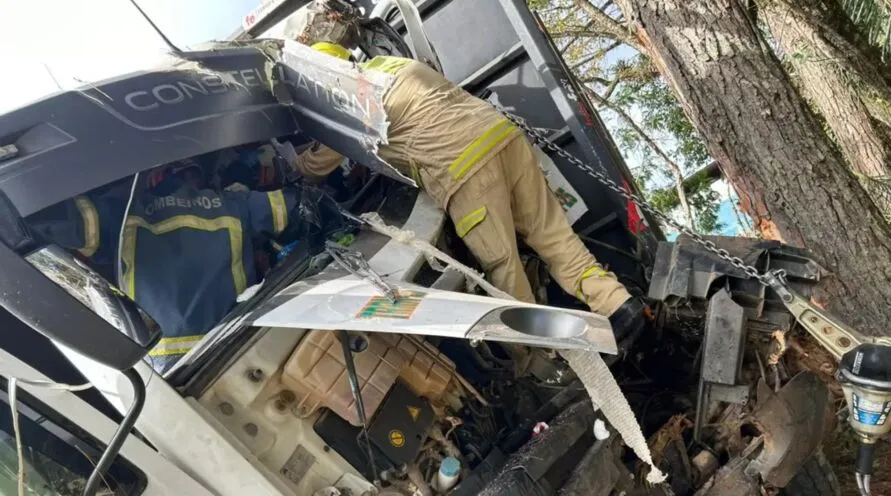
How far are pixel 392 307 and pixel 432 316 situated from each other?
175 mm

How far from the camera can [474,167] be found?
2.79 metres

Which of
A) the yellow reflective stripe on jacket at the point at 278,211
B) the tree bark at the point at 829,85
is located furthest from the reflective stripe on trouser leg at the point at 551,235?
the tree bark at the point at 829,85

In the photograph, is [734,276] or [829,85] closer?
[734,276]

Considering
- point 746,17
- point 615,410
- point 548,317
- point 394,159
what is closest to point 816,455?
point 615,410

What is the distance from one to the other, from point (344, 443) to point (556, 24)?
Result: 23.9ft

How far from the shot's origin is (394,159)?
9.53ft

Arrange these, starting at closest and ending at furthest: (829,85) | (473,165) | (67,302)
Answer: (67,302), (473,165), (829,85)

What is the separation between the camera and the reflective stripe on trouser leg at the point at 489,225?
110 inches

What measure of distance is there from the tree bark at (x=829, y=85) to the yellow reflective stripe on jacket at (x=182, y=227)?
2856 millimetres

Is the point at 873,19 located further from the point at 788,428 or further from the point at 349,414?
the point at 349,414

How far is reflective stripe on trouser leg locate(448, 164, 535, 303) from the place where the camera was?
2807 mm

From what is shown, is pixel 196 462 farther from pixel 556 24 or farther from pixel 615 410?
pixel 556 24

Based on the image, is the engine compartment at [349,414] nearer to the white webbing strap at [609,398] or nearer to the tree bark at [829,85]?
the white webbing strap at [609,398]

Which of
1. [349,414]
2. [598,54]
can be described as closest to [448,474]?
[349,414]
